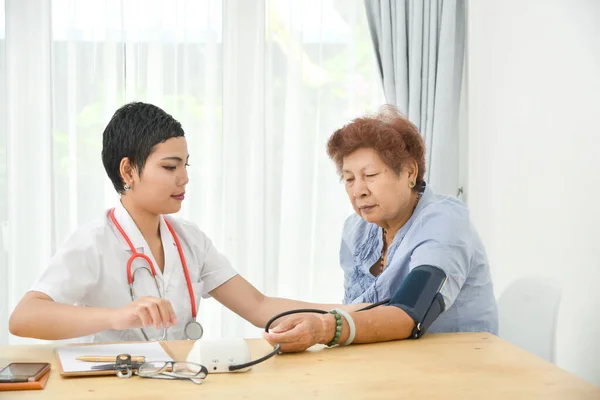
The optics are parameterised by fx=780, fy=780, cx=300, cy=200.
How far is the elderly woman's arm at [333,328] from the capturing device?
1733 mm

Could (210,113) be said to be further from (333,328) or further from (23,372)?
(23,372)

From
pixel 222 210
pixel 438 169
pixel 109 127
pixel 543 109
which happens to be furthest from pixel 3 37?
pixel 543 109

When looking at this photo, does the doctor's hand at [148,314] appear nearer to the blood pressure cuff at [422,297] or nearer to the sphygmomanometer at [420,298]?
the sphygmomanometer at [420,298]

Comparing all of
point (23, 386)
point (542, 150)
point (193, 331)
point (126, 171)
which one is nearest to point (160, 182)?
point (126, 171)

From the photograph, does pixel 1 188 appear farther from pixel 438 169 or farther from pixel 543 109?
pixel 543 109

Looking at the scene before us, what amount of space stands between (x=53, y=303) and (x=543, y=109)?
66.0 inches

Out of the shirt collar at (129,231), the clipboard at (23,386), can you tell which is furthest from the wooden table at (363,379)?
the shirt collar at (129,231)

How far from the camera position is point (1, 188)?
326 centimetres

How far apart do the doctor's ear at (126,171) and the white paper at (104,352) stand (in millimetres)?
481

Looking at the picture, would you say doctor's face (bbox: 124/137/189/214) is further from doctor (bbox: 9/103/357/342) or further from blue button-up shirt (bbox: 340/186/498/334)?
blue button-up shirt (bbox: 340/186/498/334)

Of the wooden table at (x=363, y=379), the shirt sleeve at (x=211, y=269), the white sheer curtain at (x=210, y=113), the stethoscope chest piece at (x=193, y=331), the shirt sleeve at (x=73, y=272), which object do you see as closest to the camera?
the wooden table at (x=363, y=379)

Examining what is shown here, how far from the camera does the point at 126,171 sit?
208 centimetres

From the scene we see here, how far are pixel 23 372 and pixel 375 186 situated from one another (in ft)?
3.39

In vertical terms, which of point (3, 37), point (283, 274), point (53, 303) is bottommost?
point (283, 274)
